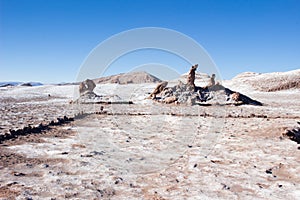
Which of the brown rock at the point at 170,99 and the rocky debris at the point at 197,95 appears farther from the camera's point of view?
the brown rock at the point at 170,99

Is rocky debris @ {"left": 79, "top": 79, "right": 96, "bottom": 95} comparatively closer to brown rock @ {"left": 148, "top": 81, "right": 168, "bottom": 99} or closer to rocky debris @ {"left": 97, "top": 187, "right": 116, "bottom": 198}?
brown rock @ {"left": 148, "top": 81, "right": 168, "bottom": 99}

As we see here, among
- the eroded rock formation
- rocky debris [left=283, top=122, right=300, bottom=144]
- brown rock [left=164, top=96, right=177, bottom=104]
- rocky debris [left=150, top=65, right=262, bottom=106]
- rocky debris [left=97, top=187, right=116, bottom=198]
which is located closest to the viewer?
rocky debris [left=97, top=187, right=116, bottom=198]

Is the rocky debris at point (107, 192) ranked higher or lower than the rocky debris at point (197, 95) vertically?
lower

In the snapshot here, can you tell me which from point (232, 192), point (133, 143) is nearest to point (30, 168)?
point (133, 143)

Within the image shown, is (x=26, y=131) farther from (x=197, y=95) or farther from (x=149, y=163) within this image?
(x=197, y=95)

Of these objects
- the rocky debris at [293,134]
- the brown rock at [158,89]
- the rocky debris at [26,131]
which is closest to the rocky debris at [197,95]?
the brown rock at [158,89]

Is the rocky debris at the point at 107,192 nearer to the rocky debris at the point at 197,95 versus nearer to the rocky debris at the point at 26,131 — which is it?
the rocky debris at the point at 26,131

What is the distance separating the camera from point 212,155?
7.98 m

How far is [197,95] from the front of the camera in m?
23.5

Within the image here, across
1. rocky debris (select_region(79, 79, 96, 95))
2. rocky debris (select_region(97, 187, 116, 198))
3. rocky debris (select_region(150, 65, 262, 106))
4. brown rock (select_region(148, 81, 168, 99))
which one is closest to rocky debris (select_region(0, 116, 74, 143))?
rocky debris (select_region(97, 187, 116, 198))

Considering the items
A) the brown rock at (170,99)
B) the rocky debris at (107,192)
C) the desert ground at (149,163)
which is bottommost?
the rocky debris at (107,192)

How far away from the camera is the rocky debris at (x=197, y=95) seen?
22984 millimetres

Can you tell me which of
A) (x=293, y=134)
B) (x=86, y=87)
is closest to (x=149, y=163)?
(x=293, y=134)

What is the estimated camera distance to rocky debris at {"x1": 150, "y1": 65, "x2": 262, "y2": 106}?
23.0m
